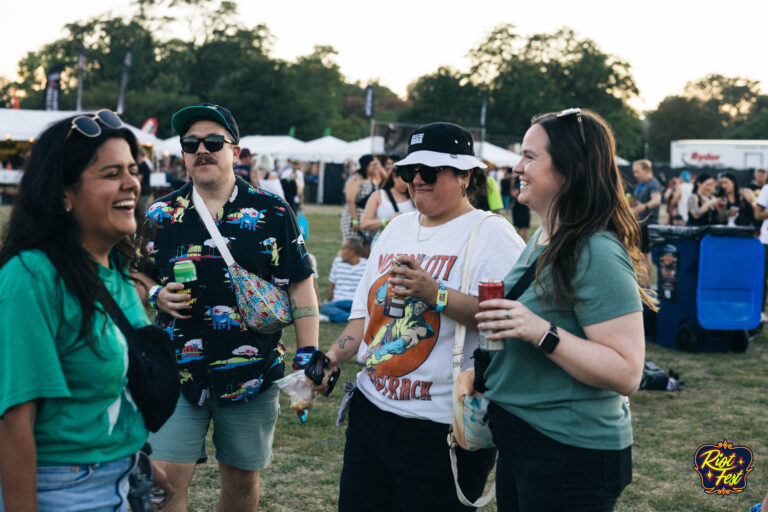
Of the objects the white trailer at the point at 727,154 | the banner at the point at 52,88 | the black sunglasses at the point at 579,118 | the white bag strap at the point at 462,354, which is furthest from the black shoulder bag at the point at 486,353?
the white trailer at the point at 727,154

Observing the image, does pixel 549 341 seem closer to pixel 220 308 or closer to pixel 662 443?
pixel 220 308

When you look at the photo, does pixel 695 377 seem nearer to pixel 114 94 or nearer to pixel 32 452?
pixel 32 452

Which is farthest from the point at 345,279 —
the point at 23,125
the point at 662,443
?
the point at 23,125

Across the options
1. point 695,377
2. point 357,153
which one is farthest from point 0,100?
point 695,377

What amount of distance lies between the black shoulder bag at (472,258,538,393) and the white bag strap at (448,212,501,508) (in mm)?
180

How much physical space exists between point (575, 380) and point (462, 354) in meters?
0.58

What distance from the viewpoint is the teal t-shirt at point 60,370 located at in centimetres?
170

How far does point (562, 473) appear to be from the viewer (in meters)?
2.11

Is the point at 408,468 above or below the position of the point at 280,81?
below

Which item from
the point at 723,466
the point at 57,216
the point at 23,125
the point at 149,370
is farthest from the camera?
the point at 23,125

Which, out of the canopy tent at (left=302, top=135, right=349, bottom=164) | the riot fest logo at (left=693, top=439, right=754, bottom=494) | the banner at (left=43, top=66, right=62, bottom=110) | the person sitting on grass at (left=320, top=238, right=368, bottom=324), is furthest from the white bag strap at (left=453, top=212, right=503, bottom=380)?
the banner at (left=43, top=66, right=62, bottom=110)

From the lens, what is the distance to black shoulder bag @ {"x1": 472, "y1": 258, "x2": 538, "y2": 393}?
2256 millimetres

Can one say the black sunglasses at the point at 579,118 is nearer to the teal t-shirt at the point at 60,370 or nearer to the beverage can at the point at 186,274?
the teal t-shirt at the point at 60,370

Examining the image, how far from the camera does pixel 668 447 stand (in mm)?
5145
